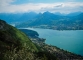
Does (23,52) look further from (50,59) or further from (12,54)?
(50,59)

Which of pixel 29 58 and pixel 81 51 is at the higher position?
pixel 29 58

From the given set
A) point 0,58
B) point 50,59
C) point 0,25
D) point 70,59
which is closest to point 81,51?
point 70,59

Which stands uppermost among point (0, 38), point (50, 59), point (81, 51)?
point (0, 38)

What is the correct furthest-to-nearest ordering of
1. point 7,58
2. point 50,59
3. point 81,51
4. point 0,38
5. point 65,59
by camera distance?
point 81,51 < point 65,59 < point 50,59 < point 0,38 < point 7,58

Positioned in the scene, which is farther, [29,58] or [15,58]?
[29,58]

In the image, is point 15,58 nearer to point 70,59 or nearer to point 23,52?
point 23,52

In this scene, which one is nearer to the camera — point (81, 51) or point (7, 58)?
point (7, 58)

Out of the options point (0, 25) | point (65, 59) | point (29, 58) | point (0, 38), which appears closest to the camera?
point (29, 58)

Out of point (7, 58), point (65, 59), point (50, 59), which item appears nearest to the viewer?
point (7, 58)

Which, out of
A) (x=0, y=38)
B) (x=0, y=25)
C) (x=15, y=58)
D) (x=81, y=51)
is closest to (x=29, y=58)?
(x=15, y=58)
